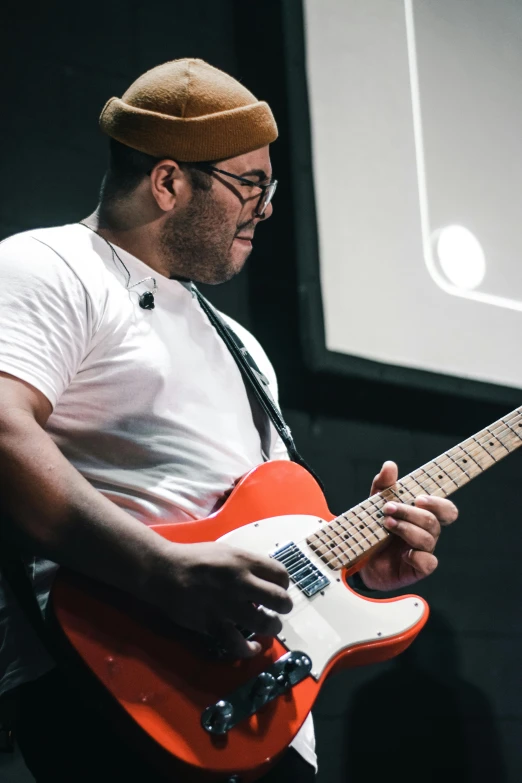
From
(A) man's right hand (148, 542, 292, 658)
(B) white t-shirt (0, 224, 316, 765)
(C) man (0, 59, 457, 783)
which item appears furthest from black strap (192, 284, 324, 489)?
(A) man's right hand (148, 542, 292, 658)

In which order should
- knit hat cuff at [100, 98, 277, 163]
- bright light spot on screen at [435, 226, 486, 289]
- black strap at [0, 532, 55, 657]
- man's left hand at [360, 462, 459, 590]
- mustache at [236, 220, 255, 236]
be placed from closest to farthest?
black strap at [0, 532, 55, 657] < man's left hand at [360, 462, 459, 590] < knit hat cuff at [100, 98, 277, 163] < mustache at [236, 220, 255, 236] < bright light spot on screen at [435, 226, 486, 289]

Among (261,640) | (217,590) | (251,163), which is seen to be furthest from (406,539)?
(251,163)

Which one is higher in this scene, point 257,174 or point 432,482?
point 257,174

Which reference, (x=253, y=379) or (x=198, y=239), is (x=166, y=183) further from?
(x=253, y=379)

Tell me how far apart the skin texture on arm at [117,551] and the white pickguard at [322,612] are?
18 centimetres

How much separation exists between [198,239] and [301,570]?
735mm

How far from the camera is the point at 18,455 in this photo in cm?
99

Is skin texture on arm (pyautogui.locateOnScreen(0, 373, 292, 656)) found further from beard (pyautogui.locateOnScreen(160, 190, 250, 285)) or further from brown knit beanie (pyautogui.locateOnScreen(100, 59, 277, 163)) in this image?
brown knit beanie (pyautogui.locateOnScreen(100, 59, 277, 163))

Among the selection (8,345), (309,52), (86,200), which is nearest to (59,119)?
(86,200)

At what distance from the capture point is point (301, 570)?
1.24 m

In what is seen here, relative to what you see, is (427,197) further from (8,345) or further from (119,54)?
(8,345)

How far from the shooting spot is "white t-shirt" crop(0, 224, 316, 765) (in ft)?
3.65

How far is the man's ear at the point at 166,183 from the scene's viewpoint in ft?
4.96

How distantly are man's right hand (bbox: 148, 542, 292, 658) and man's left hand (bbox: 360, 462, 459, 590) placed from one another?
43 cm
